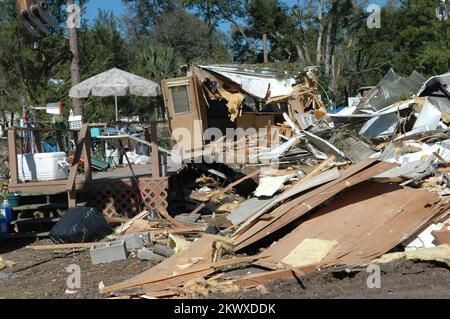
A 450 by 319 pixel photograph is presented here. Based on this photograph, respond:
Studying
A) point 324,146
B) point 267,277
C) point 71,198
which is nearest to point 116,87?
point 71,198

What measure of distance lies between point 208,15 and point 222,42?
22.7 ft

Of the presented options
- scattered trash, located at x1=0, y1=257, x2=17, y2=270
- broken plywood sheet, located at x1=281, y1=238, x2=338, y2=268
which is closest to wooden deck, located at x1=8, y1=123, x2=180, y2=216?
scattered trash, located at x1=0, y1=257, x2=17, y2=270

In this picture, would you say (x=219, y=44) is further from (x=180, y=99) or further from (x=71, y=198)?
(x=71, y=198)

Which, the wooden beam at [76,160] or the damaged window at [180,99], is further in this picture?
the damaged window at [180,99]

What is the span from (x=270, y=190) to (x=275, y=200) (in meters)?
1.00

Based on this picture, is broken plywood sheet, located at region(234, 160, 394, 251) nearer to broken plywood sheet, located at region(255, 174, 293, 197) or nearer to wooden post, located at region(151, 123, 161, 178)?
broken plywood sheet, located at region(255, 174, 293, 197)

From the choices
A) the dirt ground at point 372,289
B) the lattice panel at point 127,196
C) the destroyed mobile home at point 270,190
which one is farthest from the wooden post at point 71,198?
the dirt ground at point 372,289

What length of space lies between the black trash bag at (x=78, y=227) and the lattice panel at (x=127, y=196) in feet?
4.11

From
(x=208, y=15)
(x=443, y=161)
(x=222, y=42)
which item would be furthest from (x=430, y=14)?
(x=443, y=161)

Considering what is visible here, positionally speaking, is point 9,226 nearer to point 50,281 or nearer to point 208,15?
point 50,281

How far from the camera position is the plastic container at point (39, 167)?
10055 millimetres

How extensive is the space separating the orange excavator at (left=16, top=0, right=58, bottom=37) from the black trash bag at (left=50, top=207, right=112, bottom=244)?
298 centimetres

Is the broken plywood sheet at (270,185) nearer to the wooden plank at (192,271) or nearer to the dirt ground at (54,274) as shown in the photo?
the wooden plank at (192,271)

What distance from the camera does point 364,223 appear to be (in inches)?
282
